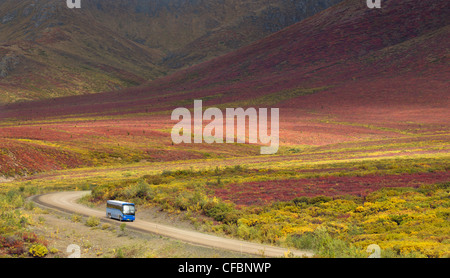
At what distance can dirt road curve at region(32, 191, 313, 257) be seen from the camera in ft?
57.3

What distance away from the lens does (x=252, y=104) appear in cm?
11656

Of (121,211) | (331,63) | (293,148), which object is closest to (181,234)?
(121,211)

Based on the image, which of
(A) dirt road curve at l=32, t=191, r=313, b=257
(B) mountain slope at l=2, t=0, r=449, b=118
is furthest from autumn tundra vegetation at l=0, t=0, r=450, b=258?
(A) dirt road curve at l=32, t=191, r=313, b=257

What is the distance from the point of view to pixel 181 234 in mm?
21234

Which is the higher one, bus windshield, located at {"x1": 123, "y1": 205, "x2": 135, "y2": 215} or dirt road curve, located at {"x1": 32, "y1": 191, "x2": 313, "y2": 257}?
bus windshield, located at {"x1": 123, "y1": 205, "x2": 135, "y2": 215}

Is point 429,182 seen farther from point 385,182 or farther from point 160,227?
point 160,227

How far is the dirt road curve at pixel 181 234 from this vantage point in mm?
17469

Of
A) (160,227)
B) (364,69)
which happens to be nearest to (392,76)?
(364,69)

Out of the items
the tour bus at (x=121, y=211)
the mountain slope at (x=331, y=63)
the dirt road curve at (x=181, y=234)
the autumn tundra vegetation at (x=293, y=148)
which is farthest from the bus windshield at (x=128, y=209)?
the mountain slope at (x=331, y=63)

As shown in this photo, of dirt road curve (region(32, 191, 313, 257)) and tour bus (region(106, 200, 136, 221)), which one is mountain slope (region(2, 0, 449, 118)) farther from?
tour bus (region(106, 200, 136, 221))

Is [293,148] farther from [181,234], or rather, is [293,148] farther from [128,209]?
Answer: [181,234]
